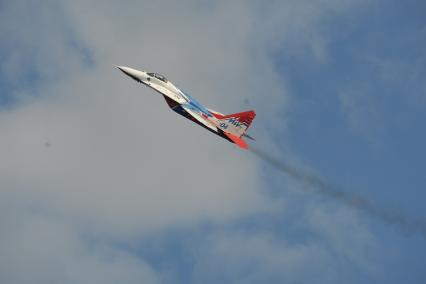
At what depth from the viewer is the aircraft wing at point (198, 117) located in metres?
125

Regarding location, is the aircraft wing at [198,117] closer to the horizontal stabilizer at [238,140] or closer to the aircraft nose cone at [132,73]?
the horizontal stabilizer at [238,140]

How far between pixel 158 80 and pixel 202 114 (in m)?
8.41

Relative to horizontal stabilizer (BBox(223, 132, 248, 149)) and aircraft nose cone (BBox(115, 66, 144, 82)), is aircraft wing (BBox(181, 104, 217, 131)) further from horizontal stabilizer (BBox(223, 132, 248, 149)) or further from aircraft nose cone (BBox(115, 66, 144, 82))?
aircraft nose cone (BBox(115, 66, 144, 82))

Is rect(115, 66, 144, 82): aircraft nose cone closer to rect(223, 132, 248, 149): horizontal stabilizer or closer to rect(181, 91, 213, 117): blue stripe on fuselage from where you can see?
rect(181, 91, 213, 117): blue stripe on fuselage

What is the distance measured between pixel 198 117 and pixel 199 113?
2.75 feet

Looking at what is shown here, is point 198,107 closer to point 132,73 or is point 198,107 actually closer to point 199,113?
point 199,113

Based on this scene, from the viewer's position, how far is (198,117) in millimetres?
126125

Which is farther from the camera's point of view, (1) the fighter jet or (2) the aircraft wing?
(2) the aircraft wing

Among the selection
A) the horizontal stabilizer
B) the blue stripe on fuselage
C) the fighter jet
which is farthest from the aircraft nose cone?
the horizontal stabilizer

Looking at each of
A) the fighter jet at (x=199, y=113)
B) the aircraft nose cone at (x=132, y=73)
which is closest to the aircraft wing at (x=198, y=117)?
the fighter jet at (x=199, y=113)

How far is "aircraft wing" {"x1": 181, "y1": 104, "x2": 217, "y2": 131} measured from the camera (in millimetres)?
124875

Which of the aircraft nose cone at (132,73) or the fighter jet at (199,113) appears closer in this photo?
the fighter jet at (199,113)

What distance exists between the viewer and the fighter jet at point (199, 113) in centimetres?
12319

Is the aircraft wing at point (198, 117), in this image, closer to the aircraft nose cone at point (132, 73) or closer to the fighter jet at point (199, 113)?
the fighter jet at point (199, 113)
